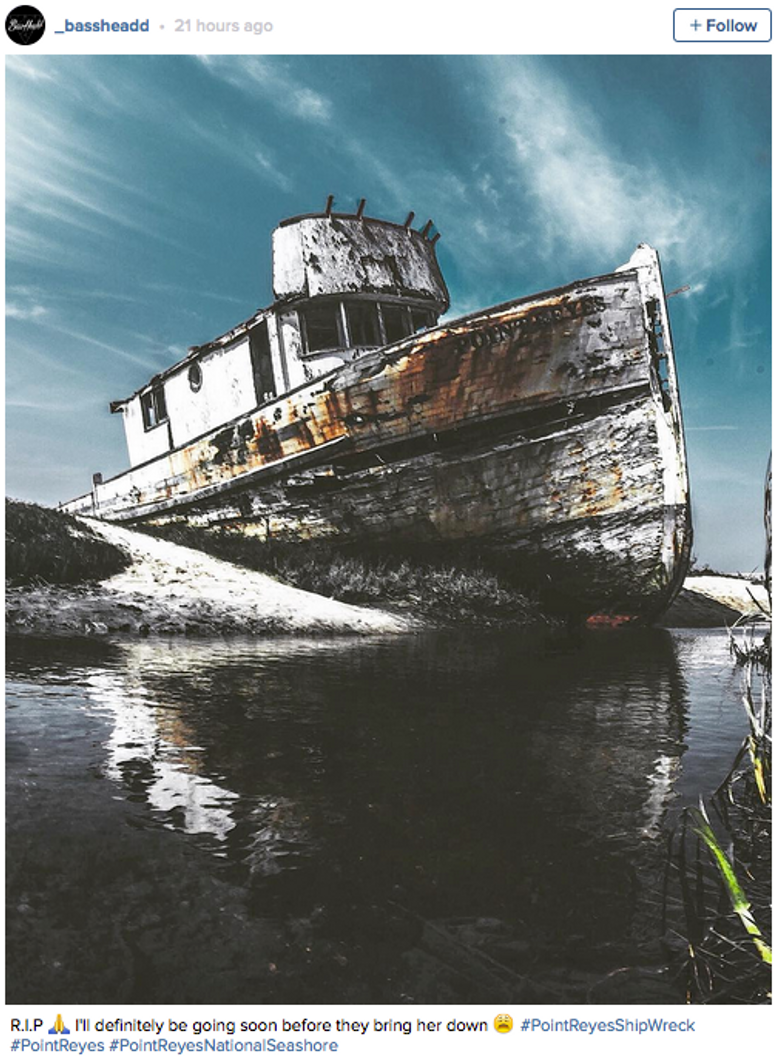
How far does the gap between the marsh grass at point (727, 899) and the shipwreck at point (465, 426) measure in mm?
4813

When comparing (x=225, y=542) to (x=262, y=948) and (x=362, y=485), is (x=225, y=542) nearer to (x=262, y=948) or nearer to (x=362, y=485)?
(x=362, y=485)

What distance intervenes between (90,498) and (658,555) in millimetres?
9698

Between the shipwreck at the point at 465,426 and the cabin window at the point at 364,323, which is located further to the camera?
the cabin window at the point at 364,323

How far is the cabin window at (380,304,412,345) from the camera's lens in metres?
8.21

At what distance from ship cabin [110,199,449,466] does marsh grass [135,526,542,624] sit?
2.00 metres

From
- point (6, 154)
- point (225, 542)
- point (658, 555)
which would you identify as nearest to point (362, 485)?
point (225, 542)

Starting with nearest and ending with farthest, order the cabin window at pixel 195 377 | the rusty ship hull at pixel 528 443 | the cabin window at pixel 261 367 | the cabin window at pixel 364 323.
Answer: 1. the rusty ship hull at pixel 528 443
2. the cabin window at pixel 364 323
3. the cabin window at pixel 261 367
4. the cabin window at pixel 195 377

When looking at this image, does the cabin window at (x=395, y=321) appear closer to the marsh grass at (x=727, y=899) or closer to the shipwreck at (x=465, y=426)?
the shipwreck at (x=465, y=426)

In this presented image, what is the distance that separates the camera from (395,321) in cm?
829

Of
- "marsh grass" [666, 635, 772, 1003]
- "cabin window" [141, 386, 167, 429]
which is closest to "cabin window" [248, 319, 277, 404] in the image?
"cabin window" [141, 386, 167, 429]

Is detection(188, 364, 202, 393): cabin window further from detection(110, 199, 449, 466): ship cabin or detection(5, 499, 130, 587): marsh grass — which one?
detection(5, 499, 130, 587): marsh grass

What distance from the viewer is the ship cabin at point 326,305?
313 inches
